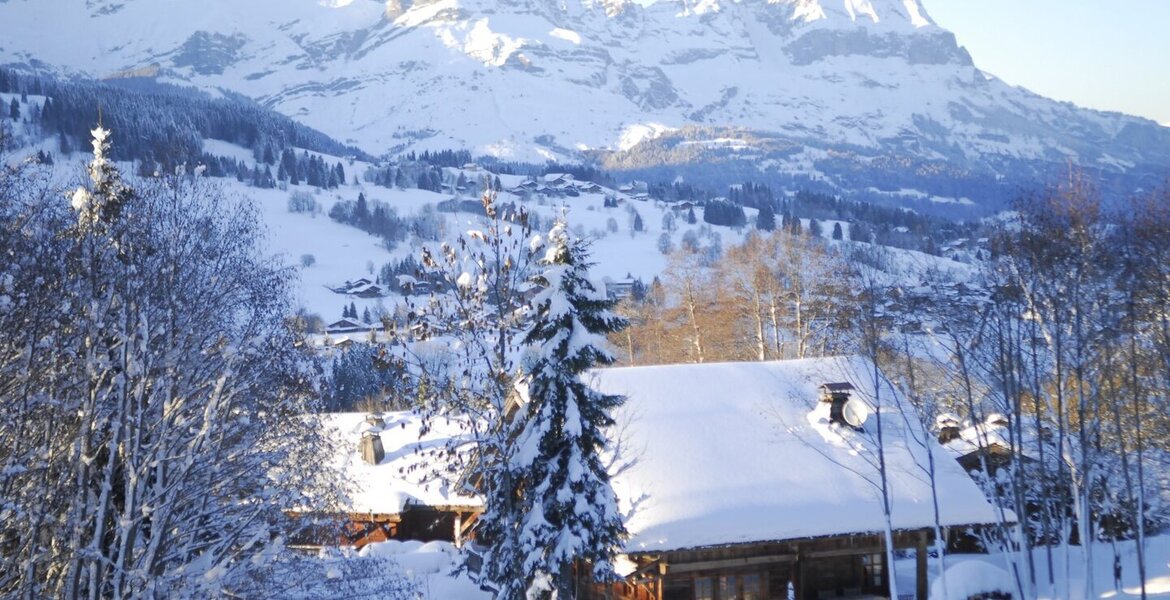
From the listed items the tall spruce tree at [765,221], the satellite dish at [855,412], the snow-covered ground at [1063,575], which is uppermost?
the tall spruce tree at [765,221]

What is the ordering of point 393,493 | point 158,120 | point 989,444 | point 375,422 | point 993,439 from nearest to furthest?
point 989,444, point 393,493, point 993,439, point 375,422, point 158,120

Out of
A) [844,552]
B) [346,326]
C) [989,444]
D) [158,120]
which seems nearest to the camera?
[844,552]

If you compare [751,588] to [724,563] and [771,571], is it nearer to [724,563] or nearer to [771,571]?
[771,571]

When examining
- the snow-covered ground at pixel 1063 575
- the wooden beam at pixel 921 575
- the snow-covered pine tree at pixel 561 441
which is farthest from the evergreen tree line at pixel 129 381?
the snow-covered ground at pixel 1063 575

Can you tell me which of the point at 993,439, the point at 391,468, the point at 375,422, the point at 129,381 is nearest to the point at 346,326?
the point at 375,422

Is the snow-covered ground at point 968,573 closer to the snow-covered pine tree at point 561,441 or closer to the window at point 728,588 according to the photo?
the snow-covered pine tree at point 561,441

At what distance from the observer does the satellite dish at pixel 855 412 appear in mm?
19406

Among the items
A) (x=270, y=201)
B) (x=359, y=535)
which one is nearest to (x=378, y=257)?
(x=270, y=201)

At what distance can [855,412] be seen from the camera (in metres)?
19.6

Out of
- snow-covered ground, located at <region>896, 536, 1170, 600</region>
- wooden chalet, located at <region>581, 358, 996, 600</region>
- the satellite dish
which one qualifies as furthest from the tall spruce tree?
the satellite dish

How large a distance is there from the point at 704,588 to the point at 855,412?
5083mm

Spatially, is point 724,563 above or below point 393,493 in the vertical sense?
below

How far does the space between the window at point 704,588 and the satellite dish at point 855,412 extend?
15.2 feet

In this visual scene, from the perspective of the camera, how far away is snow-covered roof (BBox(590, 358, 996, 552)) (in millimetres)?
17062
